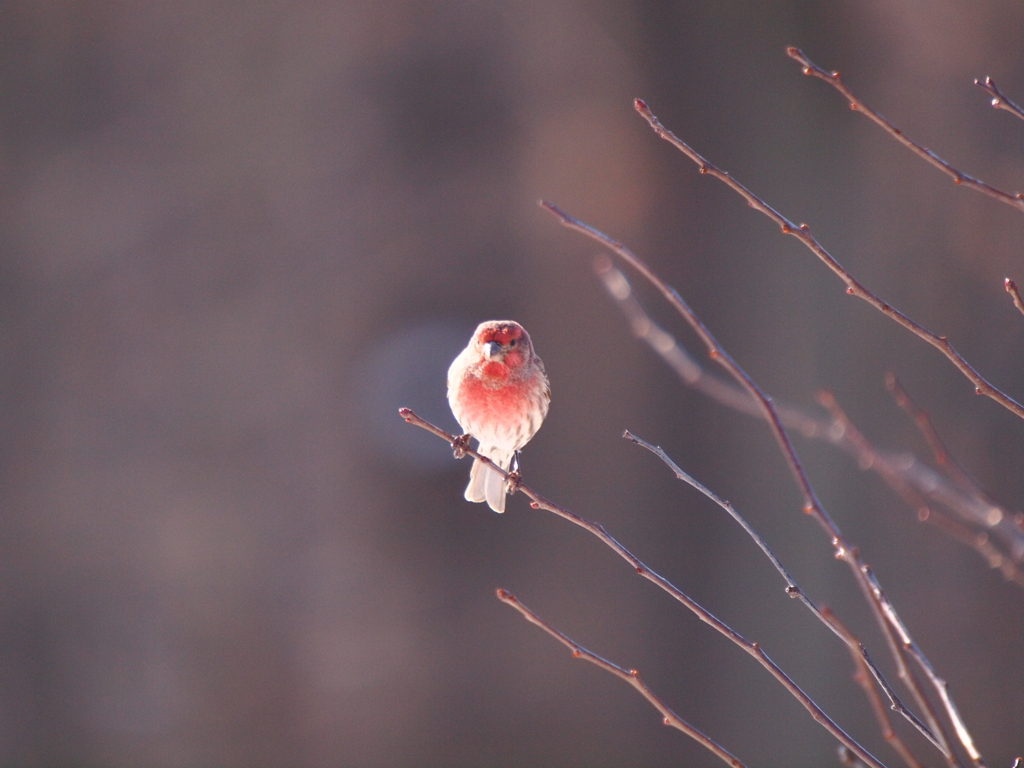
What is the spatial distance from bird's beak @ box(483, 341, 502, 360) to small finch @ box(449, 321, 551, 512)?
0.03 m

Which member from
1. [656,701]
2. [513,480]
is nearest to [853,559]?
[656,701]

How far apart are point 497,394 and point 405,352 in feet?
14.1

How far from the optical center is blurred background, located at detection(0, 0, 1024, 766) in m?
7.26

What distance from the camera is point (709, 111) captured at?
25.2 feet

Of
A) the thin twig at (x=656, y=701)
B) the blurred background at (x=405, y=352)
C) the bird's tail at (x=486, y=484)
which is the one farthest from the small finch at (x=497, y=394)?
the blurred background at (x=405, y=352)

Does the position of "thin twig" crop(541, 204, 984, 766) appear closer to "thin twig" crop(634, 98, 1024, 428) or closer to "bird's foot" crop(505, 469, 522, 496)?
"thin twig" crop(634, 98, 1024, 428)

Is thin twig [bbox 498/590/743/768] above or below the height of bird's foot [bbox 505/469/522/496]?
below

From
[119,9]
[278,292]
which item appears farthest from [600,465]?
[119,9]

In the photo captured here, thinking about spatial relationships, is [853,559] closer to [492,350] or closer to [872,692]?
[872,692]

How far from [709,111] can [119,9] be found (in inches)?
187

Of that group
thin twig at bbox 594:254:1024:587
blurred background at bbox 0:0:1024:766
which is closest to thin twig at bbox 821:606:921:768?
thin twig at bbox 594:254:1024:587

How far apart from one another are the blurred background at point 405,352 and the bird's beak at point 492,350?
14.3ft

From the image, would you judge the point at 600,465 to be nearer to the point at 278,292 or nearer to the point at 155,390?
the point at 278,292

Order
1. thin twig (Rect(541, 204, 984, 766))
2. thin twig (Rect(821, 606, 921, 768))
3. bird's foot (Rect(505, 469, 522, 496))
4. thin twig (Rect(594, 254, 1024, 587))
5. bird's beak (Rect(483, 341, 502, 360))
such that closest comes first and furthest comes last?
1. thin twig (Rect(821, 606, 921, 768))
2. thin twig (Rect(541, 204, 984, 766))
3. thin twig (Rect(594, 254, 1024, 587))
4. bird's foot (Rect(505, 469, 522, 496))
5. bird's beak (Rect(483, 341, 502, 360))
